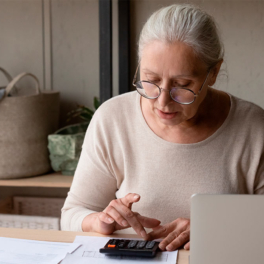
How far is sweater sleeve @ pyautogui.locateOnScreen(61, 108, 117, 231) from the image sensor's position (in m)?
1.27

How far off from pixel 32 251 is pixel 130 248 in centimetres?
23

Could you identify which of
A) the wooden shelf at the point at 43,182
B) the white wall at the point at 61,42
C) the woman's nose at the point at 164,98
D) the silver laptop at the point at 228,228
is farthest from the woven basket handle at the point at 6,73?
the silver laptop at the point at 228,228

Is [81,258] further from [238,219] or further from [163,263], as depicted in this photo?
[238,219]

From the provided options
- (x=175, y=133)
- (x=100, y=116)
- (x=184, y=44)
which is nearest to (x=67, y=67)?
(x=100, y=116)

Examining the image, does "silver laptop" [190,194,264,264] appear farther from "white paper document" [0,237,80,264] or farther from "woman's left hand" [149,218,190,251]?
"white paper document" [0,237,80,264]

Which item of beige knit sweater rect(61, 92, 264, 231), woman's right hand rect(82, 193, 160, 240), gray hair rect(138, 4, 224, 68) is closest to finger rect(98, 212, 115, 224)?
woman's right hand rect(82, 193, 160, 240)

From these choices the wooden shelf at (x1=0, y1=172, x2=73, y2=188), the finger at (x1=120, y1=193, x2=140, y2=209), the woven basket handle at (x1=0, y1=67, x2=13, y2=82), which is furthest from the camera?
the woven basket handle at (x1=0, y1=67, x2=13, y2=82)

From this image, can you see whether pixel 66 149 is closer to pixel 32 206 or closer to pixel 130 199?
pixel 32 206

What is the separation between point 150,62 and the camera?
1.08 m

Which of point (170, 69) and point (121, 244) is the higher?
point (170, 69)

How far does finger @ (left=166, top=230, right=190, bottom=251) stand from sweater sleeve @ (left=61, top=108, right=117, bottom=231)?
0.35 m

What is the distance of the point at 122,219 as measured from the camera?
1.02m

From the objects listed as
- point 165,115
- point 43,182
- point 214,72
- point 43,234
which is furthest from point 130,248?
point 43,182

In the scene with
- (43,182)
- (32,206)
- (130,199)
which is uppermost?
(130,199)
